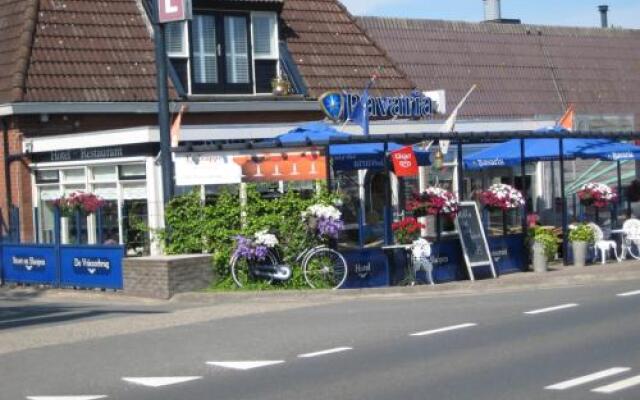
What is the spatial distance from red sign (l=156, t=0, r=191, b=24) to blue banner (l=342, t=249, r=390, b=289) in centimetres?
531

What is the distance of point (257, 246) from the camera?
19.6m

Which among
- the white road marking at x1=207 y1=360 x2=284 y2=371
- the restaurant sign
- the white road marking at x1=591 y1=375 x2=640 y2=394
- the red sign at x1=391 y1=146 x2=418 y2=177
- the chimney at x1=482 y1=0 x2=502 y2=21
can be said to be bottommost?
the white road marking at x1=207 y1=360 x2=284 y2=371

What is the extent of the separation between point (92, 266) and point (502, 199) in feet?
25.3

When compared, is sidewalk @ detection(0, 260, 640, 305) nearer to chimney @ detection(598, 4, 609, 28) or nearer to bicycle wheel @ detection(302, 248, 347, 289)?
bicycle wheel @ detection(302, 248, 347, 289)

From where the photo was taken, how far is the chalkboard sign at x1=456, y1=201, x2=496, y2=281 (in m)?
20.7

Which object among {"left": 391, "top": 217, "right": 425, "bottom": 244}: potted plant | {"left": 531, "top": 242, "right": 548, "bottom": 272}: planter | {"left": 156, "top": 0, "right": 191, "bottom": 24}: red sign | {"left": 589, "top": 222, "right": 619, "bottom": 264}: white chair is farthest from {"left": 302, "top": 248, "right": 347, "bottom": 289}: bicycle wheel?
{"left": 589, "top": 222, "right": 619, "bottom": 264}: white chair

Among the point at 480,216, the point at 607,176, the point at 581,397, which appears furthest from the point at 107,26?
the point at 581,397

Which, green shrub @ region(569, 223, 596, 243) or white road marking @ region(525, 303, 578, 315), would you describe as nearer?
white road marking @ region(525, 303, 578, 315)

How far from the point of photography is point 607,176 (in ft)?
123

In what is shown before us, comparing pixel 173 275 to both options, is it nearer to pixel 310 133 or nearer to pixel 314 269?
pixel 314 269

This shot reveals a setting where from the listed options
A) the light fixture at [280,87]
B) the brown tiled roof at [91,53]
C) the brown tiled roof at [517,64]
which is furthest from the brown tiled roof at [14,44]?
the brown tiled roof at [517,64]

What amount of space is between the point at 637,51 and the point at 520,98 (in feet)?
25.7

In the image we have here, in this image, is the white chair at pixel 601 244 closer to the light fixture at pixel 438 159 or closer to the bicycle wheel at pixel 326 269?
the light fixture at pixel 438 159

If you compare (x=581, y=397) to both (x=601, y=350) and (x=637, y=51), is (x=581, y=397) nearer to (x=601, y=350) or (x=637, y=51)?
(x=601, y=350)
